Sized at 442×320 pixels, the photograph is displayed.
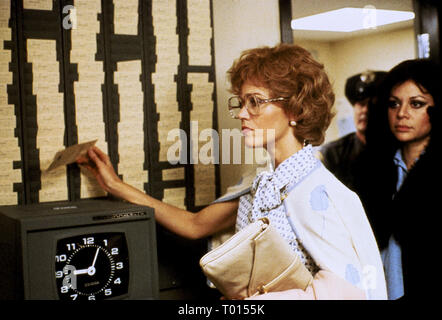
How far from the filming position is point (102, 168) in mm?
1362

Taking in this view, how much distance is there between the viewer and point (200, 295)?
1.56 m

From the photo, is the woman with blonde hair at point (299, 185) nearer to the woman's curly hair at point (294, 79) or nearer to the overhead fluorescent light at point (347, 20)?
the woman's curly hair at point (294, 79)

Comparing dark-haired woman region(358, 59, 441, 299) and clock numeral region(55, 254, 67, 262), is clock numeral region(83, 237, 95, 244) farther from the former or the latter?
dark-haired woman region(358, 59, 441, 299)

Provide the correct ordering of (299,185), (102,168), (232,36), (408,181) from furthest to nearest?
1. (408,181)
2. (232,36)
3. (102,168)
4. (299,185)

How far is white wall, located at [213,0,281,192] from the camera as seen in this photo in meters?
1.50

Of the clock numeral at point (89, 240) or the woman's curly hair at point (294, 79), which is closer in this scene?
the clock numeral at point (89, 240)

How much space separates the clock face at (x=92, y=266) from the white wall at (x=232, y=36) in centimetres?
50

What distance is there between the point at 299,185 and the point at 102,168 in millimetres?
549

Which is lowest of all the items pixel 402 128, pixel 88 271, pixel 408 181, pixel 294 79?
pixel 88 271

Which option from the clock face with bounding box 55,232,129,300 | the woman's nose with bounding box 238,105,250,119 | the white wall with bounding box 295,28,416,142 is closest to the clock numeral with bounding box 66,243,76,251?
the clock face with bounding box 55,232,129,300

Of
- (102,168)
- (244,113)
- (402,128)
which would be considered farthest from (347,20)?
(102,168)

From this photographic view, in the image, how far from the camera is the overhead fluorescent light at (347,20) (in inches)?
65.0

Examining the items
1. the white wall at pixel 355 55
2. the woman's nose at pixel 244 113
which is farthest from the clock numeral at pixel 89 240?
the white wall at pixel 355 55

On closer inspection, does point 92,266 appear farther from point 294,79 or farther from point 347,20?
point 347,20
